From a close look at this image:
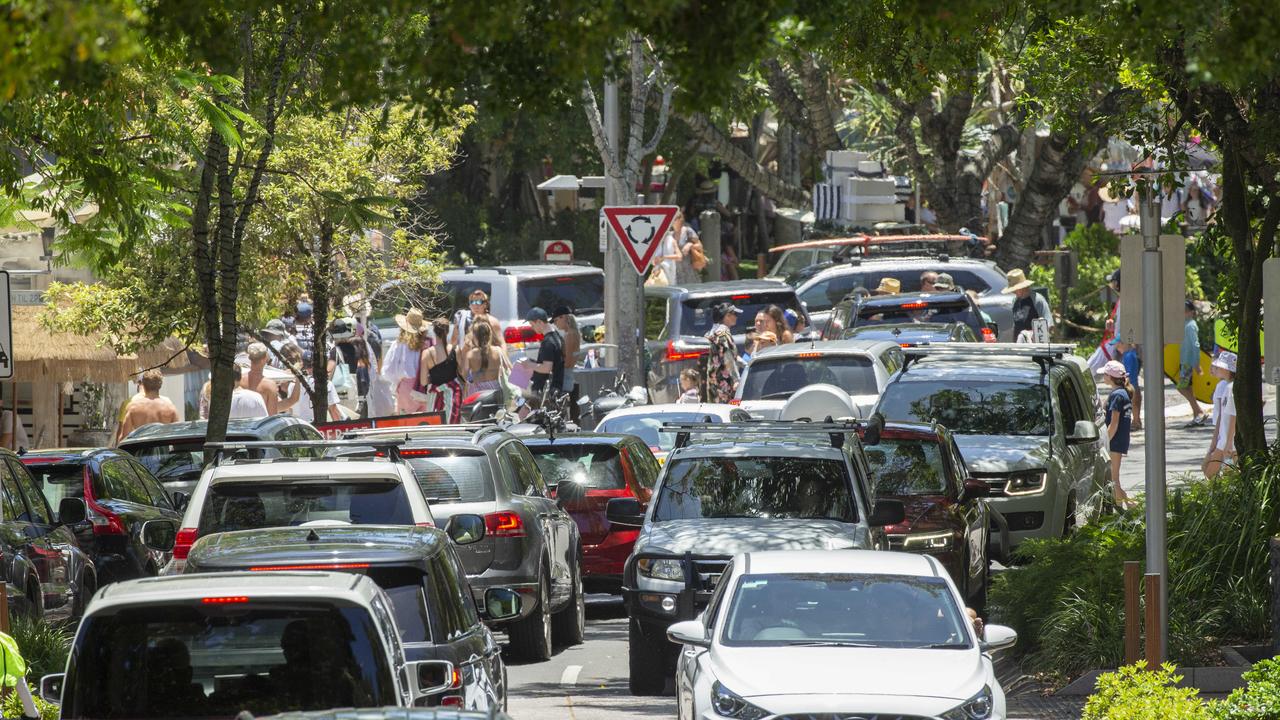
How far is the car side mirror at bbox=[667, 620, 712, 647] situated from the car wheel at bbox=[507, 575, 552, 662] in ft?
12.9

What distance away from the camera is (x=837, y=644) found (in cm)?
945

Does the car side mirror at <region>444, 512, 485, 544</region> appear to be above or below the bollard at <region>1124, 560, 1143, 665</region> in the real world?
above

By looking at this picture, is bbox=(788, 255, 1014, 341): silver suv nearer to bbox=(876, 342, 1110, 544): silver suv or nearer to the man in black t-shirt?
the man in black t-shirt

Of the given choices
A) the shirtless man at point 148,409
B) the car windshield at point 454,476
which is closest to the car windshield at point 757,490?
the car windshield at point 454,476

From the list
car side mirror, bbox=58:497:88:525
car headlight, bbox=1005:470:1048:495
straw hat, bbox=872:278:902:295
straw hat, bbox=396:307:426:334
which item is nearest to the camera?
car side mirror, bbox=58:497:88:525

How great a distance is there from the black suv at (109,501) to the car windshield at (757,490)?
4314 millimetres

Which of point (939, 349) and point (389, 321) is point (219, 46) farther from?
point (389, 321)

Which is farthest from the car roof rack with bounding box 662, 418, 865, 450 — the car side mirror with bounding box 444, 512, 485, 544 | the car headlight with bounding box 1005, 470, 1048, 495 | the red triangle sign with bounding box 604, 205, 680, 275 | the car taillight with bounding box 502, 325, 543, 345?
the car taillight with bounding box 502, 325, 543, 345

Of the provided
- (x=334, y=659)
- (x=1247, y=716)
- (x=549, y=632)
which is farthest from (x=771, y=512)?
(x=334, y=659)

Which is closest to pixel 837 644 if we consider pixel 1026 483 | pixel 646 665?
pixel 646 665

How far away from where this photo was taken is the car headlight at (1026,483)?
58.2ft

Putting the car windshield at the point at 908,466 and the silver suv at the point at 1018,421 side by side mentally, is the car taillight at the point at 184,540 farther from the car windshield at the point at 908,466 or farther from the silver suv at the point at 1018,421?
the silver suv at the point at 1018,421

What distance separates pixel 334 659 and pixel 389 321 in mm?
26596

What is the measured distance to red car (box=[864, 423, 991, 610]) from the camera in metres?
15.0
